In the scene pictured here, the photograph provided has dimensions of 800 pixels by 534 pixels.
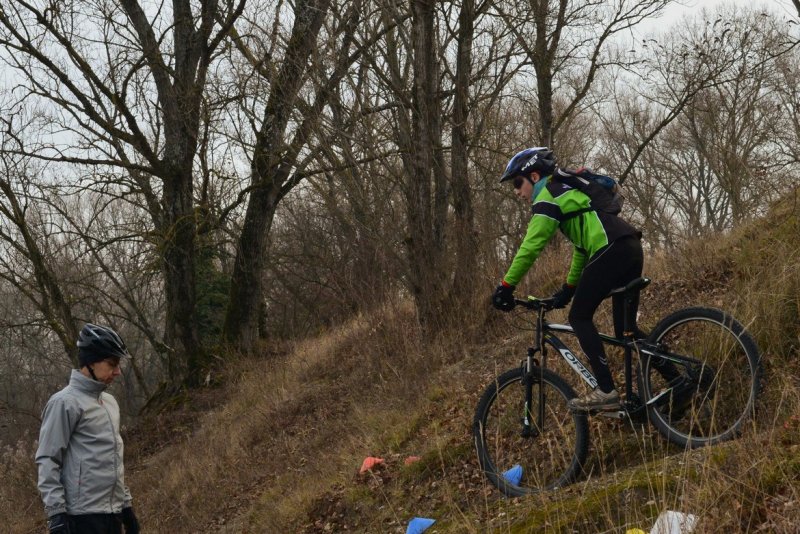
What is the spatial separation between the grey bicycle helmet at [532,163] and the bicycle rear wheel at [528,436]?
1.35 metres

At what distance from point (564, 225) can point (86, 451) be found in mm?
3241

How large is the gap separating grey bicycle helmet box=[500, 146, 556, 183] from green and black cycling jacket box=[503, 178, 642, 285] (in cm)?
13

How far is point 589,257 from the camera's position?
5086mm

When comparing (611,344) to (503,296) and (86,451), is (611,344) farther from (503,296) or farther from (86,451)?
(86,451)

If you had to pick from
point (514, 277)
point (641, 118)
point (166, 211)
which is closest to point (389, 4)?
point (514, 277)

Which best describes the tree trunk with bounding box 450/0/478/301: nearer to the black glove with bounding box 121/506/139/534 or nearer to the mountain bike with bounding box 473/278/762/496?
the mountain bike with bounding box 473/278/762/496

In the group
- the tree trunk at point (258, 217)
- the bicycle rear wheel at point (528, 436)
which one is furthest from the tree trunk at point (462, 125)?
the bicycle rear wheel at point (528, 436)

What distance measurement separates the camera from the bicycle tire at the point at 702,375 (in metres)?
4.74

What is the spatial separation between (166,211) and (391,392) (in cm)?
929

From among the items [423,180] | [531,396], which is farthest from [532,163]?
[423,180]

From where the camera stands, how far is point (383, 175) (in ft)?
36.7

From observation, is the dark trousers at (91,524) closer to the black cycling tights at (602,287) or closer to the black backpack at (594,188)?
the black cycling tights at (602,287)

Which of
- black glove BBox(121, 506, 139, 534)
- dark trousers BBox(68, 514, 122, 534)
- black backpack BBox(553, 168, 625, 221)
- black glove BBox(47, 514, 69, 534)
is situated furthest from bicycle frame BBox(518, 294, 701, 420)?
black glove BBox(47, 514, 69, 534)

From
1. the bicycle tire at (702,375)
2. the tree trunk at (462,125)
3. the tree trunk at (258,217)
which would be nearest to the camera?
the bicycle tire at (702,375)
